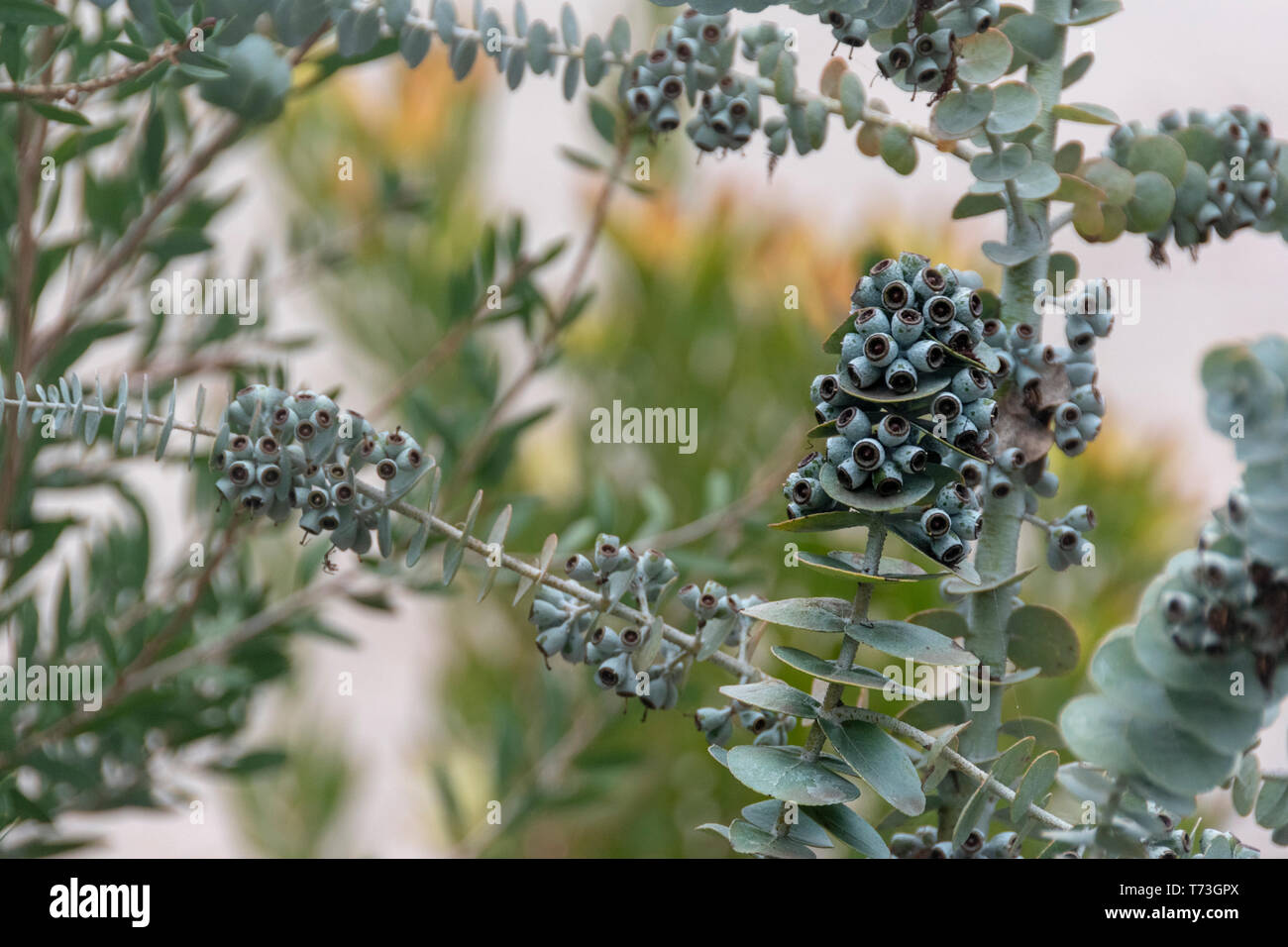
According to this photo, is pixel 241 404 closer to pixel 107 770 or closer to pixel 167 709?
pixel 167 709

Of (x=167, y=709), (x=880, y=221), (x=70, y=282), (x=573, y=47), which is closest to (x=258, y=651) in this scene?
(x=167, y=709)

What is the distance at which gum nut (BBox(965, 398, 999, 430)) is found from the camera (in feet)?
0.84

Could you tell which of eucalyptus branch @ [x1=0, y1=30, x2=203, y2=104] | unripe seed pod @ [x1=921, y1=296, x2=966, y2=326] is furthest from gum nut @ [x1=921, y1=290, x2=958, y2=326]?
eucalyptus branch @ [x1=0, y1=30, x2=203, y2=104]

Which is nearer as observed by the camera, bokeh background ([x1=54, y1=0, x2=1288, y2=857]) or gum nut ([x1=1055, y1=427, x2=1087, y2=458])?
gum nut ([x1=1055, y1=427, x2=1087, y2=458])

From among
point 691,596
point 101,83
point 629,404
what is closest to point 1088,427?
point 691,596

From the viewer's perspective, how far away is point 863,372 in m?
0.25

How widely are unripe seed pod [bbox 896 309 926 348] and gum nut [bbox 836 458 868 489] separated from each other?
0.09 feet

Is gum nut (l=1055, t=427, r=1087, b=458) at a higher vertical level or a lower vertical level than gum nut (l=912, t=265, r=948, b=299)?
lower

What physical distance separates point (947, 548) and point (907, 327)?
0.17 feet

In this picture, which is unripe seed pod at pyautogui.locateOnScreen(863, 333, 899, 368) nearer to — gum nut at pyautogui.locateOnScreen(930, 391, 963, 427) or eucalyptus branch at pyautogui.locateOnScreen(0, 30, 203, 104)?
gum nut at pyautogui.locateOnScreen(930, 391, 963, 427)

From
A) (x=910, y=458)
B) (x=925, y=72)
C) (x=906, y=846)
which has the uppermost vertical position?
(x=925, y=72)

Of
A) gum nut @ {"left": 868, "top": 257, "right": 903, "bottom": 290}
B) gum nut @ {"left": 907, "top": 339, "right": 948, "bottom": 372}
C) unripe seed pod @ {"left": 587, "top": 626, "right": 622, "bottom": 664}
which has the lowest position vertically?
unripe seed pod @ {"left": 587, "top": 626, "right": 622, "bottom": 664}

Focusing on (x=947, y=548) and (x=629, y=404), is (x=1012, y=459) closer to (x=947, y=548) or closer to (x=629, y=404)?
(x=947, y=548)

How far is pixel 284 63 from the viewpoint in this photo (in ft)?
1.37
